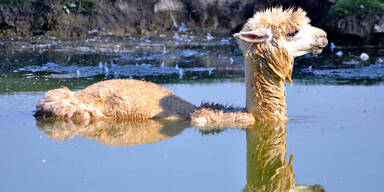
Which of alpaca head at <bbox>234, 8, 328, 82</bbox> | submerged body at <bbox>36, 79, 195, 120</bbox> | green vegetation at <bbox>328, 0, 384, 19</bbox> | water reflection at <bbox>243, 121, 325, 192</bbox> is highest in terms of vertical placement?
green vegetation at <bbox>328, 0, 384, 19</bbox>

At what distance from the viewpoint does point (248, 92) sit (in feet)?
23.7

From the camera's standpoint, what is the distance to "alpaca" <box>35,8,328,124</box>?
6898 millimetres

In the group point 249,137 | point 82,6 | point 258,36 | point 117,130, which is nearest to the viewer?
point 249,137

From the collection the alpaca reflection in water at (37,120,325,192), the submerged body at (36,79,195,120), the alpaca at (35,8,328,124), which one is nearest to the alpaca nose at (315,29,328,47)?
the alpaca at (35,8,328,124)

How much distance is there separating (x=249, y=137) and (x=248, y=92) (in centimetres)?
88

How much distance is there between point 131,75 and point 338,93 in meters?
4.35

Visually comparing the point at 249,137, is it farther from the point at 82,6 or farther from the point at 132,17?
the point at 82,6

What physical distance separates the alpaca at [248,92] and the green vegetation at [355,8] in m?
10.6

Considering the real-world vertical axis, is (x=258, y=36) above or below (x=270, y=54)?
above

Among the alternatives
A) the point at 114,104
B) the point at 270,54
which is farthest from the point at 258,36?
the point at 114,104

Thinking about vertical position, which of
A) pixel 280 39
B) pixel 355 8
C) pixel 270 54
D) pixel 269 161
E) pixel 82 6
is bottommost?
pixel 269 161

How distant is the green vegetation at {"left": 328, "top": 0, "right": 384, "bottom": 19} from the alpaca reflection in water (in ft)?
36.6

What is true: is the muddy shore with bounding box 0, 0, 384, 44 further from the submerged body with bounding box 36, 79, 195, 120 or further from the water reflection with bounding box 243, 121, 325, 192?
the water reflection with bounding box 243, 121, 325, 192

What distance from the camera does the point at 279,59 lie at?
6.94 metres
